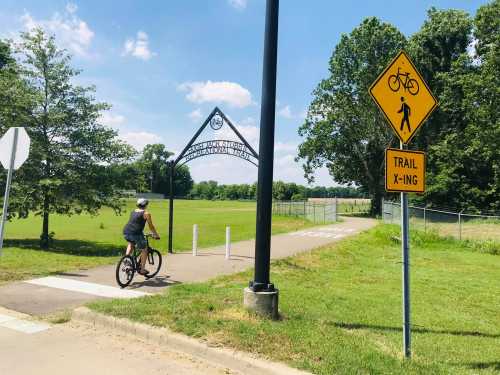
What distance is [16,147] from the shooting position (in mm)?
8648

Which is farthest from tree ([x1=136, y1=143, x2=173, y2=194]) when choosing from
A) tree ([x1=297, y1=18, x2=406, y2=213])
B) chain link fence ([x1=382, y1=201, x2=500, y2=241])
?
chain link fence ([x1=382, y1=201, x2=500, y2=241])

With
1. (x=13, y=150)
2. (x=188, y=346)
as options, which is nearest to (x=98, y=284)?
(x=13, y=150)

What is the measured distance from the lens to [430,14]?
45875mm

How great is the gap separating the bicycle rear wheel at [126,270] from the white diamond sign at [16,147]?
2.71 m

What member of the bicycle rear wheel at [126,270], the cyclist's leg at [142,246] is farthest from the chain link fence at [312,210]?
the bicycle rear wheel at [126,270]

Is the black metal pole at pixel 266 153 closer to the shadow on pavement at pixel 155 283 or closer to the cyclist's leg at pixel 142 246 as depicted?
the shadow on pavement at pixel 155 283

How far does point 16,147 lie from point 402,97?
725 cm

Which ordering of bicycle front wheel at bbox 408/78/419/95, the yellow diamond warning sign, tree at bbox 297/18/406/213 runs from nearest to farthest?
the yellow diamond warning sign, bicycle front wheel at bbox 408/78/419/95, tree at bbox 297/18/406/213

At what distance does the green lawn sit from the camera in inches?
184

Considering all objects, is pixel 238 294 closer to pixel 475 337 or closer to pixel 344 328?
pixel 344 328

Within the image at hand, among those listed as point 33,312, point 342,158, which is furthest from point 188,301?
point 342,158

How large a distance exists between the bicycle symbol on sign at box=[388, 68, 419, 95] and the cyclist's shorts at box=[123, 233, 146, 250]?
5.86m

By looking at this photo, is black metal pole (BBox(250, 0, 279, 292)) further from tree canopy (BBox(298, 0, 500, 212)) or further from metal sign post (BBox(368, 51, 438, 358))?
tree canopy (BBox(298, 0, 500, 212))

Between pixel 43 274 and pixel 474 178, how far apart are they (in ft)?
132
